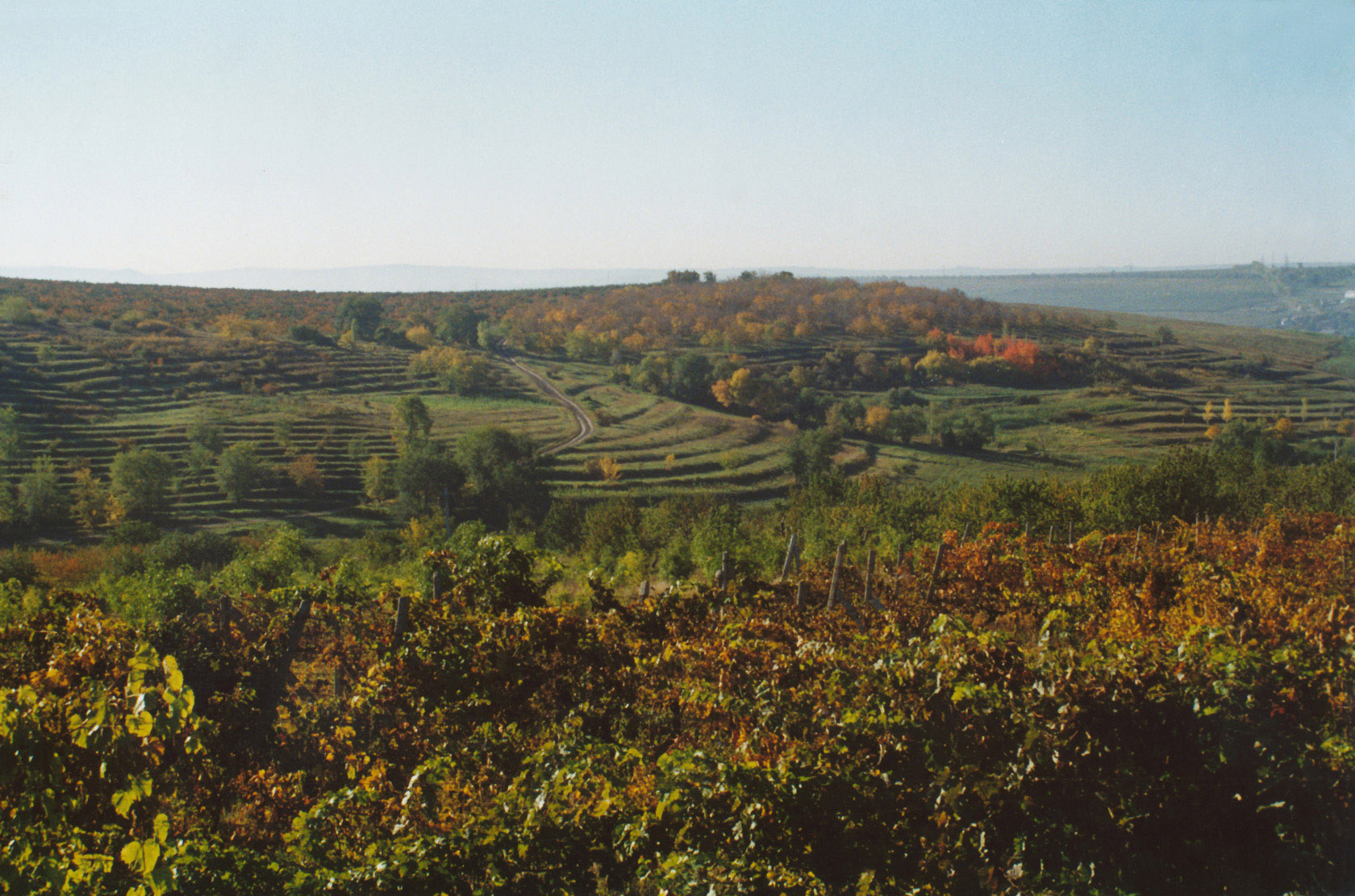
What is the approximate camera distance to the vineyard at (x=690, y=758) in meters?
3.48

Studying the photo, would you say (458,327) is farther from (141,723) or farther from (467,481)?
(141,723)

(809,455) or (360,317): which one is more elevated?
(360,317)

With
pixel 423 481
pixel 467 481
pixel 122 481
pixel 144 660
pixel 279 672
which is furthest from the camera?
pixel 467 481

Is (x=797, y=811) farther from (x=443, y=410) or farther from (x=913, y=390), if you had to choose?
(x=913, y=390)

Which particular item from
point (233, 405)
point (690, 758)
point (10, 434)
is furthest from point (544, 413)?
point (690, 758)

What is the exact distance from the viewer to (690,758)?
410 centimetres

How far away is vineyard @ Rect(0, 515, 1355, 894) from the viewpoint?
3480mm

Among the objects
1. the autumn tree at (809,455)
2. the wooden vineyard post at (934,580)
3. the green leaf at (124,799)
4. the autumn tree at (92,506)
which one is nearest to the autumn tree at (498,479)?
the autumn tree at (809,455)

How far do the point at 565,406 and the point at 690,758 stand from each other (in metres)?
78.4

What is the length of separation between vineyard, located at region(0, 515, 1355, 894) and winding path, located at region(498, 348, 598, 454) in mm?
61162

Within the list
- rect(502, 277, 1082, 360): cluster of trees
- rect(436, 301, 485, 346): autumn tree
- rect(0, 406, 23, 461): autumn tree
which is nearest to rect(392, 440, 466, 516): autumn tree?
rect(0, 406, 23, 461): autumn tree

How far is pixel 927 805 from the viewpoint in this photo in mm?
4043

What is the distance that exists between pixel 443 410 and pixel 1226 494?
6611 centimetres

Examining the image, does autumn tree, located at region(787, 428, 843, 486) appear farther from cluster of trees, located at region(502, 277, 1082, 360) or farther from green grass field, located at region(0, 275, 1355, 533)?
cluster of trees, located at region(502, 277, 1082, 360)
